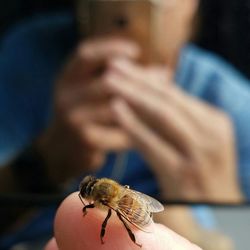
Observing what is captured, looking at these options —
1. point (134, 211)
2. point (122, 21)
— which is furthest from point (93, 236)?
point (122, 21)

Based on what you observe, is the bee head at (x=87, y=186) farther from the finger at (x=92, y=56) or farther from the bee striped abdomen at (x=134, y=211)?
the finger at (x=92, y=56)

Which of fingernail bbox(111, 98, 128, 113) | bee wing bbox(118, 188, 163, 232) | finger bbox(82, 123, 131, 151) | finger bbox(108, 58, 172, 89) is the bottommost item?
finger bbox(82, 123, 131, 151)

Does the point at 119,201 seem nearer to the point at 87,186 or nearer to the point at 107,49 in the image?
the point at 87,186

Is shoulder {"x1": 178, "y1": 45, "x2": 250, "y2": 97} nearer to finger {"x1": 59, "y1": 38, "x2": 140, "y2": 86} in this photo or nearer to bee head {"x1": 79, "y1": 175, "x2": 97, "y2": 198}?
finger {"x1": 59, "y1": 38, "x2": 140, "y2": 86}

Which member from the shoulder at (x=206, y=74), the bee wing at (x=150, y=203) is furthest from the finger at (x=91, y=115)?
the bee wing at (x=150, y=203)

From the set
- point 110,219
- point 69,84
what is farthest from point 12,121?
point 110,219

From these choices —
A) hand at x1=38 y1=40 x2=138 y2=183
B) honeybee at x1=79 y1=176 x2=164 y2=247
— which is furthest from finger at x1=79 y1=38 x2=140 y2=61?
honeybee at x1=79 y1=176 x2=164 y2=247
